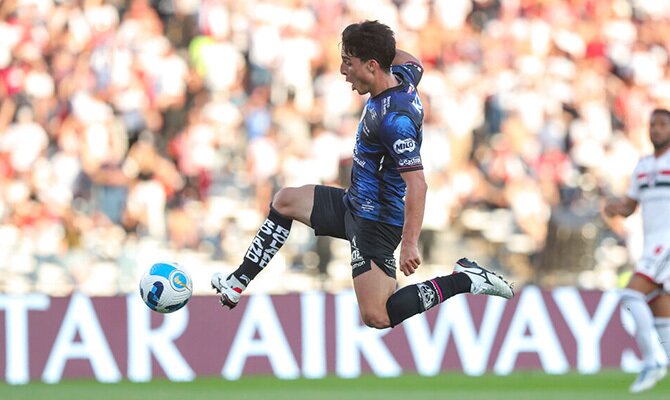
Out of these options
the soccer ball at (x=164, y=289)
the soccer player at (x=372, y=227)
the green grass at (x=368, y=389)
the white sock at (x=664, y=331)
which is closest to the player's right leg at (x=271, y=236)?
the soccer player at (x=372, y=227)

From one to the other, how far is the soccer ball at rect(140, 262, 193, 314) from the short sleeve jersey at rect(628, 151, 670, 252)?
3844 mm

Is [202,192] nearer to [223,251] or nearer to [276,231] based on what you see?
[223,251]

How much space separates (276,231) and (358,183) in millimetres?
608

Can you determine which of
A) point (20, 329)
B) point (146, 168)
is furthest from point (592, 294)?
point (20, 329)

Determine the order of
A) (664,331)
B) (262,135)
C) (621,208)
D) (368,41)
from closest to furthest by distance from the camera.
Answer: (368,41), (621,208), (664,331), (262,135)

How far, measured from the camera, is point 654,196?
414 inches

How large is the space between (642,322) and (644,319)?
31 millimetres

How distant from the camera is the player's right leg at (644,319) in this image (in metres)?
10.5

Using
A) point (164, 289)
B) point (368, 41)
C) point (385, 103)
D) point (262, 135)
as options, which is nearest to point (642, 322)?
point (385, 103)

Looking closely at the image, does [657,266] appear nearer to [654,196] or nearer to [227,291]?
[654,196]

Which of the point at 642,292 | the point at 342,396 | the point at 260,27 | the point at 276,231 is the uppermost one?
the point at 260,27

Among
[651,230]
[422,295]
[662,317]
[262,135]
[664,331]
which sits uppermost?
[262,135]

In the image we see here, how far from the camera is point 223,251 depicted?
45.6 ft

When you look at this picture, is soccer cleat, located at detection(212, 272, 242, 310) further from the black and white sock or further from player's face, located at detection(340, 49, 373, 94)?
player's face, located at detection(340, 49, 373, 94)
